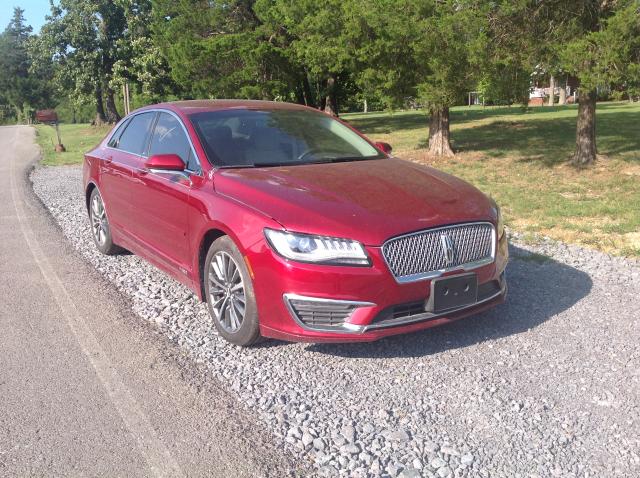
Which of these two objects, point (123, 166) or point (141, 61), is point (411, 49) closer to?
point (123, 166)

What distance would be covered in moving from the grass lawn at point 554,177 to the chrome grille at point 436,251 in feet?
10.0

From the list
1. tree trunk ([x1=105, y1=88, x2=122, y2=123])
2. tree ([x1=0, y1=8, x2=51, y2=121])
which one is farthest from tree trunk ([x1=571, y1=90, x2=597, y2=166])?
tree ([x1=0, y1=8, x2=51, y2=121])

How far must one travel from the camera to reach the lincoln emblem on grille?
4.02 metres

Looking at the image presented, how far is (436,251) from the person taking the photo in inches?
157

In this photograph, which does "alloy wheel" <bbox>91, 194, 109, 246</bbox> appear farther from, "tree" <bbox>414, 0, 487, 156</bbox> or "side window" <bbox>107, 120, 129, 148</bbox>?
"tree" <bbox>414, 0, 487, 156</bbox>

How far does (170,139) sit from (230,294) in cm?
173

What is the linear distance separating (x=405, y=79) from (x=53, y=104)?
84.8 metres

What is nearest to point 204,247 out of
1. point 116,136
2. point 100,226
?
point 116,136

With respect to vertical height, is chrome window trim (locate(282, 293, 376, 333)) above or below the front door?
below

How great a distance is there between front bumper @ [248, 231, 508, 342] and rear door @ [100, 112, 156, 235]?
244 centimetres

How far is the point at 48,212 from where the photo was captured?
398 inches

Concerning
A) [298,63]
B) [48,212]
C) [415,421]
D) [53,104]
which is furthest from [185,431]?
[53,104]

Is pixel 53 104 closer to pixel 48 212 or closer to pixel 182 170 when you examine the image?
pixel 48 212

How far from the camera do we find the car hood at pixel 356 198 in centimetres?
387
